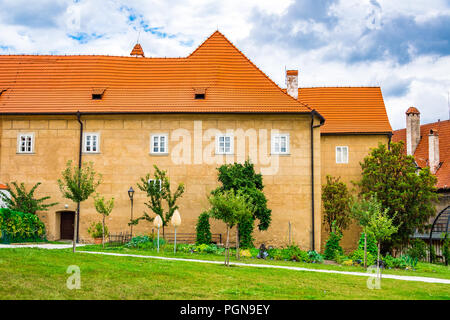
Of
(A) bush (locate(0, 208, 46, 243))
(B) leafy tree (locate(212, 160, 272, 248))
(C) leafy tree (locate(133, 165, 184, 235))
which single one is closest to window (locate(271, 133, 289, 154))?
(B) leafy tree (locate(212, 160, 272, 248))

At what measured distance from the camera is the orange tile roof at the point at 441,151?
1582 inches

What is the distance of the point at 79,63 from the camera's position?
31766 millimetres

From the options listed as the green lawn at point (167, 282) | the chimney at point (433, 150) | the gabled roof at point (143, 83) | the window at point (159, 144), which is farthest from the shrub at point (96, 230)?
the chimney at point (433, 150)

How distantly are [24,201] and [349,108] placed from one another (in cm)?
2155

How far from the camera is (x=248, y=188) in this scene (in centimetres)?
2567

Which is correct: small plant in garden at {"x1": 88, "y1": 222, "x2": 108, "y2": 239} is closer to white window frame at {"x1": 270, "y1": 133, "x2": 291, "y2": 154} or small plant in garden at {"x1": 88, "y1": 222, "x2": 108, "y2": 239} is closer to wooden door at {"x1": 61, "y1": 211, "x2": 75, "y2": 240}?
wooden door at {"x1": 61, "y1": 211, "x2": 75, "y2": 240}

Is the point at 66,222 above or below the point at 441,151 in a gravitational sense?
below

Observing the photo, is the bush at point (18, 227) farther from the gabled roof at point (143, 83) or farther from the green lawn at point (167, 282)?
the gabled roof at point (143, 83)

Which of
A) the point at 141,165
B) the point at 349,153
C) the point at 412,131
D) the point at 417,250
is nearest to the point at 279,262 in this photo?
the point at 141,165

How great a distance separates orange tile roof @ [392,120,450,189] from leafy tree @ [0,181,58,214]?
29284mm

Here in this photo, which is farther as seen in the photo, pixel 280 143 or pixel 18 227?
pixel 280 143

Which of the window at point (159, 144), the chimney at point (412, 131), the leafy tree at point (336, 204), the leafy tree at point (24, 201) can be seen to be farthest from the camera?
the chimney at point (412, 131)

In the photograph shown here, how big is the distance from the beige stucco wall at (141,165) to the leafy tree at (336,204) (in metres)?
3.33

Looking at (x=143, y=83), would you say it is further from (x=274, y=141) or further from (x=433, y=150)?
(x=433, y=150)
